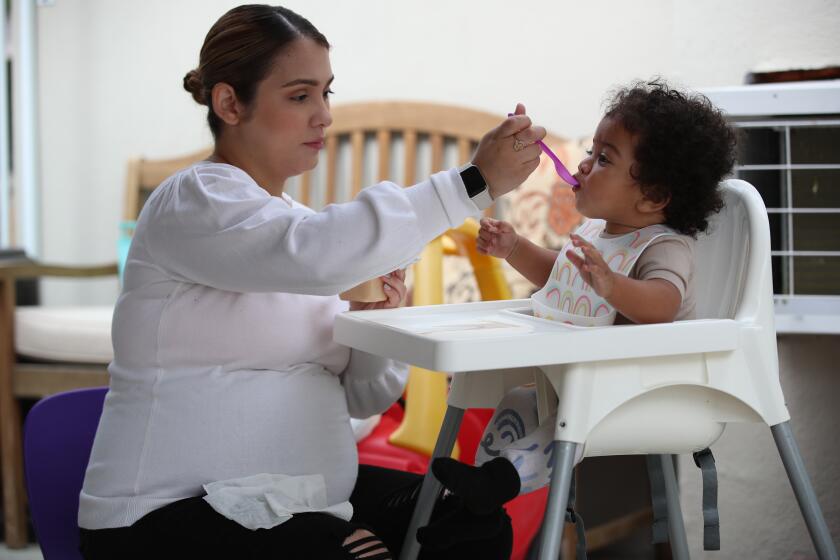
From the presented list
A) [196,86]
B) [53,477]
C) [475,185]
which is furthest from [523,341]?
[53,477]

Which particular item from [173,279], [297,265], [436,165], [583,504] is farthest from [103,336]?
[297,265]

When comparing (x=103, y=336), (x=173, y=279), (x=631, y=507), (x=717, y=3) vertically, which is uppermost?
(x=717, y=3)

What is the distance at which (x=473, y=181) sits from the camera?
95 cm

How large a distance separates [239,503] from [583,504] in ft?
4.14

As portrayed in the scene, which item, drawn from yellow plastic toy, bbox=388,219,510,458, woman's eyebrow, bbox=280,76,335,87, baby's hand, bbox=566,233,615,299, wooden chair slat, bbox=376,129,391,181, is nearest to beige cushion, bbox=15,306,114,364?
wooden chair slat, bbox=376,129,391,181

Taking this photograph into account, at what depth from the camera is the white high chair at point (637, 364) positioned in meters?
0.79

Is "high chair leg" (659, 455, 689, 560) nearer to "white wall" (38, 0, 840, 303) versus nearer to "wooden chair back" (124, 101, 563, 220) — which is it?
"white wall" (38, 0, 840, 303)

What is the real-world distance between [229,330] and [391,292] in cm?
21

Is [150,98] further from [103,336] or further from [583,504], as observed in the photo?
[583,504]

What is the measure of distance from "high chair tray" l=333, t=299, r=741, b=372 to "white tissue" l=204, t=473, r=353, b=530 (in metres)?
0.16

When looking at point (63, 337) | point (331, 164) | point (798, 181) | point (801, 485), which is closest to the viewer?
point (801, 485)

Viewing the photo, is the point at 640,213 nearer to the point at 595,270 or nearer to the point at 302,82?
the point at 595,270

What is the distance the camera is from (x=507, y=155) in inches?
37.2

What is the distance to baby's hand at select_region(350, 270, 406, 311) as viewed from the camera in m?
1.10
